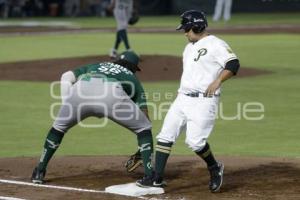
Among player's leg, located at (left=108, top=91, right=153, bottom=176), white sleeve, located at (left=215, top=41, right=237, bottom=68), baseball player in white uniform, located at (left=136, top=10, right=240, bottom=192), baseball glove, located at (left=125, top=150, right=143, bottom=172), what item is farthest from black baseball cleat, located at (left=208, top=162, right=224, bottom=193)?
white sleeve, located at (left=215, top=41, right=237, bottom=68)

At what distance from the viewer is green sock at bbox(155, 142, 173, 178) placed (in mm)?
8695

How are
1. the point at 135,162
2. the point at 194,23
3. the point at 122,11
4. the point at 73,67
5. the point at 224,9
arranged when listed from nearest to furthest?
1. the point at 194,23
2. the point at 135,162
3. the point at 73,67
4. the point at 122,11
5. the point at 224,9

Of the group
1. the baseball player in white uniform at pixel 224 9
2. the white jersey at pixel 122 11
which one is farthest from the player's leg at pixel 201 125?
the baseball player in white uniform at pixel 224 9

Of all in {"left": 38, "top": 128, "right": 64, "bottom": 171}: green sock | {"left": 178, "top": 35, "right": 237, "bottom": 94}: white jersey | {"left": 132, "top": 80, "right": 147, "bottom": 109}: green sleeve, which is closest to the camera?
{"left": 178, "top": 35, "right": 237, "bottom": 94}: white jersey

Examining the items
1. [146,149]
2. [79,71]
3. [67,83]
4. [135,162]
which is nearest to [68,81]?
[67,83]

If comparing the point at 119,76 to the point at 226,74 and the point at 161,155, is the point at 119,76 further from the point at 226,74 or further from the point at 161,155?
the point at 226,74

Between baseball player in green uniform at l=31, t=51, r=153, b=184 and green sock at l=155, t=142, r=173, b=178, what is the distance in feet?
0.28

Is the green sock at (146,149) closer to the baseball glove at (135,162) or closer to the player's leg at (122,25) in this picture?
the baseball glove at (135,162)

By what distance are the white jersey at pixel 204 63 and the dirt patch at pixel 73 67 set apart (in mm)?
10501

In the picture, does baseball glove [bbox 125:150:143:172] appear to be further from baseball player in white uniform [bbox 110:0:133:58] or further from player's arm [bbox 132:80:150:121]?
baseball player in white uniform [bbox 110:0:133:58]

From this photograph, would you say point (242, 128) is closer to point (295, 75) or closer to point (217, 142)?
point (217, 142)

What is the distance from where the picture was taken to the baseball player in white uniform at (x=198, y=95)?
8.54m

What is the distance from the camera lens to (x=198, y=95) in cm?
863

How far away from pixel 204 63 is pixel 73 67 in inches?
478
